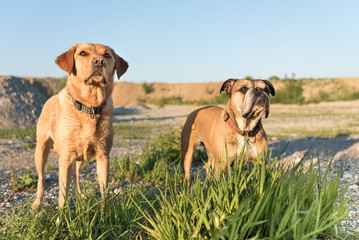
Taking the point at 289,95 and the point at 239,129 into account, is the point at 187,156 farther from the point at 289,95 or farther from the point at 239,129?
the point at 289,95

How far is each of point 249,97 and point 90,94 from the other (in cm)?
191

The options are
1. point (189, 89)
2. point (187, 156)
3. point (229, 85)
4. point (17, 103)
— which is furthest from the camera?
point (189, 89)

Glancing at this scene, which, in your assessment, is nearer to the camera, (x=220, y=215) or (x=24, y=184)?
(x=220, y=215)

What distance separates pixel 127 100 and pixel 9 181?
4620 cm

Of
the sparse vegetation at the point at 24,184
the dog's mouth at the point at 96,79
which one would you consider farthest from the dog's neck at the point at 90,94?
the sparse vegetation at the point at 24,184

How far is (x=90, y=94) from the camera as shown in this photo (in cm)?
384

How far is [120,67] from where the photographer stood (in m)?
4.11

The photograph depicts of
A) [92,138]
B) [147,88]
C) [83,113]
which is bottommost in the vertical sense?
[92,138]

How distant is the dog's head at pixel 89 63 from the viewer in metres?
3.62

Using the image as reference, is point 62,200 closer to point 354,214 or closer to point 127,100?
point 354,214

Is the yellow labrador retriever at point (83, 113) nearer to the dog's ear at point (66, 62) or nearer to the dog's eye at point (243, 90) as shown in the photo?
the dog's ear at point (66, 62)

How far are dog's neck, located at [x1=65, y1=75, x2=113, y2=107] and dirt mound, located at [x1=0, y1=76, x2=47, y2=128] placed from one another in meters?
12.8

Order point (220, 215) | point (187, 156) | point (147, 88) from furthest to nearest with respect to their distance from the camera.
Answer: point (147, 88) < point (187, 156) < point (220, 215)

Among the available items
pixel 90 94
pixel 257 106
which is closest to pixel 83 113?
pixel 90 94
